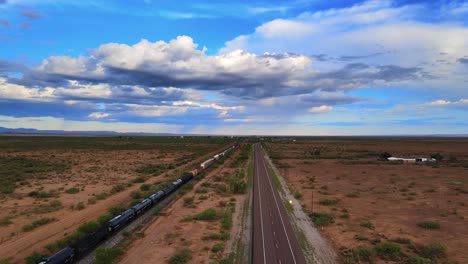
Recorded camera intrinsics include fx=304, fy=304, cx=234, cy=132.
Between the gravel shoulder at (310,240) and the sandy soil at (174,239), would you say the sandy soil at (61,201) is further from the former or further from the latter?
the gravel shoulder at (310,240)

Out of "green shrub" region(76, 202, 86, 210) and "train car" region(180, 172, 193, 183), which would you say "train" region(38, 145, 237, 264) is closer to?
"green shrub" region(76, 202, 86, 210)

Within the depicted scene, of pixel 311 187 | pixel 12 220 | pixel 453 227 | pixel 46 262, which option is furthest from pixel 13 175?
pixel 453 227

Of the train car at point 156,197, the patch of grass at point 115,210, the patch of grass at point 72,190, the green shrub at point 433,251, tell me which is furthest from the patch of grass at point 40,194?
the green shrub at point 433,251

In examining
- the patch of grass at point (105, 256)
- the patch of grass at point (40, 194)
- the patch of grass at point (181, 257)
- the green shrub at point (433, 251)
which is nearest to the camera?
the patch of grass at point (105, 256)

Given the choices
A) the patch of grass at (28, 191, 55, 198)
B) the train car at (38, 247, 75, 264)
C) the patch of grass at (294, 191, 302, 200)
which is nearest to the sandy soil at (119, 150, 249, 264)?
the train car at (38, 247, 75, 264)

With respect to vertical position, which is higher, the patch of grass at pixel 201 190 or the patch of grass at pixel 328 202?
the patch of grass at pixel 201 190

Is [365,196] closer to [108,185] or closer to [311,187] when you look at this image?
[311,187]
